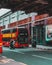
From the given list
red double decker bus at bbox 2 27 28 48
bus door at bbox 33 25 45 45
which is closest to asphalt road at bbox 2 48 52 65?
red double decker bus at bbox 2 27 28 48

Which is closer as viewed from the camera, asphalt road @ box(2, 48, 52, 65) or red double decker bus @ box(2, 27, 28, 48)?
asphalt road @ box(2, 48, 52, 65)

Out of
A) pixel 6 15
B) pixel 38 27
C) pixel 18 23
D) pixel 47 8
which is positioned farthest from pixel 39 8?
pixel 6 15

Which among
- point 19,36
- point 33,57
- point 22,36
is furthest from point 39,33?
point 33,57

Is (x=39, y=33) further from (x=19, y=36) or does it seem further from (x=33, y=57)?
(x=33, y=57)

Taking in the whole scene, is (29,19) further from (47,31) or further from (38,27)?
(47,31)

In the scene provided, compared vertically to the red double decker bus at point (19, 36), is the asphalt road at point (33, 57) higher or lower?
lower

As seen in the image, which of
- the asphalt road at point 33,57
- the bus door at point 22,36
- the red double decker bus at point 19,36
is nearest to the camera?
the asphalt road at point 33,57

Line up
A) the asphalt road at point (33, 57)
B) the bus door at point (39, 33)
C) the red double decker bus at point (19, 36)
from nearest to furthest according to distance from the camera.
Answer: the asphalt road at point (33, 57) → the red double decker bus at point (19, 36) → the bus door at point (39, 33)

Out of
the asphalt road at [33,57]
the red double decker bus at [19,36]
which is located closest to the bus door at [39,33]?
the red double decker bus at [19,36]

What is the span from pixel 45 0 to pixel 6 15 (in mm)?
53297

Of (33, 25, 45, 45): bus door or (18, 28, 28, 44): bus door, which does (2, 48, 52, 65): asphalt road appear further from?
(33, 25, 45, 45): bus door

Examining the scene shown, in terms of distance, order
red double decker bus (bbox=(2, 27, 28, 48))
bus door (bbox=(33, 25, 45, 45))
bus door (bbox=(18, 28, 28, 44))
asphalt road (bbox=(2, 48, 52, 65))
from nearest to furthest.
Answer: asphalt road (bbox=(2, 48, 52, 65))
red double decker bus (bbox=(2, 27, 28, 48))
bus door (bbox=(18, 28, 28, 44))
bus door (bbox=(33, 25, 45, 45))

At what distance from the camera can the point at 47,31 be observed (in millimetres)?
52625

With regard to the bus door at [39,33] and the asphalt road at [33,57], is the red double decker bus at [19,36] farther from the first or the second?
the asphalt road at [33,57]
